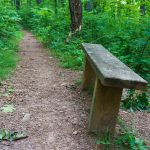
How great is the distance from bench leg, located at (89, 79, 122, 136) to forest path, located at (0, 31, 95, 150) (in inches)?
8.1

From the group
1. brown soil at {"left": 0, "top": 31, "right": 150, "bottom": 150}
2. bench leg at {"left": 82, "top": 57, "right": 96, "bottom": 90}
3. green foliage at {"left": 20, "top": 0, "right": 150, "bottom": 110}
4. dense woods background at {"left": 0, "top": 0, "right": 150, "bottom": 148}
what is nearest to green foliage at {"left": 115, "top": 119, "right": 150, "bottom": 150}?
brown soil at {"left": 0, "top": 31, "right": 150, "bottom": 150}

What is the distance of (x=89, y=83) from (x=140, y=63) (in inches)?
82.4

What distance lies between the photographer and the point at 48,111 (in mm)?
4590

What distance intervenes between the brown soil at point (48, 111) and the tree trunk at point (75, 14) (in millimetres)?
3999

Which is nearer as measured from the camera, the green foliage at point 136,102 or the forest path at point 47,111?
the forest path at point 47,111

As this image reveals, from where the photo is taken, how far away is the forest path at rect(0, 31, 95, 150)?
362 centimetres

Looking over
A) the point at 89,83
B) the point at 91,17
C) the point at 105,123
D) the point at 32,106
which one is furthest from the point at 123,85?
the point at 91,17

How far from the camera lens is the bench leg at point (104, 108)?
365cm

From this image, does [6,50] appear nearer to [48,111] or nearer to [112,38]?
[112,38]

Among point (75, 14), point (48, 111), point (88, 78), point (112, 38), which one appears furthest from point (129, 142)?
point (75, 14)

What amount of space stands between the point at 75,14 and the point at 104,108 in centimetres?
754

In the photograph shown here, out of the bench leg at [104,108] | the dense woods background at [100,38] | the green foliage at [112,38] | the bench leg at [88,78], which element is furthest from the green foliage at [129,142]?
the bench leg at [88,78]

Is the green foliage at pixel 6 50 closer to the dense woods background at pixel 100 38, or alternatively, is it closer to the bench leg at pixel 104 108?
the dense woods background at pixel 100 38

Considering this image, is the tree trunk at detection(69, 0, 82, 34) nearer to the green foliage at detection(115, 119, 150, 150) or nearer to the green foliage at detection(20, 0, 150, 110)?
the green foliage at detection(20, 0, 150, 110)
